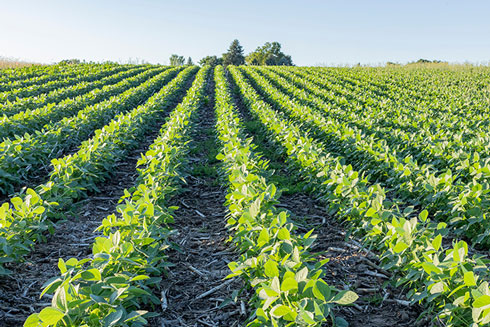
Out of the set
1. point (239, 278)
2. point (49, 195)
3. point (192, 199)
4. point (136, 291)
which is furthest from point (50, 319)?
point (192, 199)

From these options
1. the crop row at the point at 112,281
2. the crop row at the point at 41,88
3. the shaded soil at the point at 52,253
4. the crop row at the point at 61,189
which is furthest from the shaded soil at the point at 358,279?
the crop row at the point at 41,88

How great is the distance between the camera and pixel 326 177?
5.11 m

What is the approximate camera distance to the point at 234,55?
84188 millimetres

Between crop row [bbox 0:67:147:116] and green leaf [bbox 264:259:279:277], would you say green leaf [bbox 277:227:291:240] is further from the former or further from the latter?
crop row [bbox 0:67:147:116]

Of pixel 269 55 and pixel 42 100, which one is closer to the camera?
pixel 42 100

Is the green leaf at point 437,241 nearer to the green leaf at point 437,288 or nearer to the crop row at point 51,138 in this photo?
the green leaf at point 437,288

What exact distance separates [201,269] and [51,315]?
1926mm

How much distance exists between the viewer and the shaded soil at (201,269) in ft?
9.98

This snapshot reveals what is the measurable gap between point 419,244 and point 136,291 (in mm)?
2318

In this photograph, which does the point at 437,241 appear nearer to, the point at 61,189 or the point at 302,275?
the point at 302,275

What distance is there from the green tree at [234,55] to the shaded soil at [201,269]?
7808 centimetres

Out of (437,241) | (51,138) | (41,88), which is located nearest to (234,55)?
(41,88)

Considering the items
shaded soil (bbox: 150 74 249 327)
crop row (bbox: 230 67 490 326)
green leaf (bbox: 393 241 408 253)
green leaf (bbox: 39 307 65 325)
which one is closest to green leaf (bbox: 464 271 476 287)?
crop row (bbox: 230 67 490 326)

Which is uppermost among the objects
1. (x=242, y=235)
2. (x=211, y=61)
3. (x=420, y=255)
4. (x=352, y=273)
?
(x=211, y=61)
